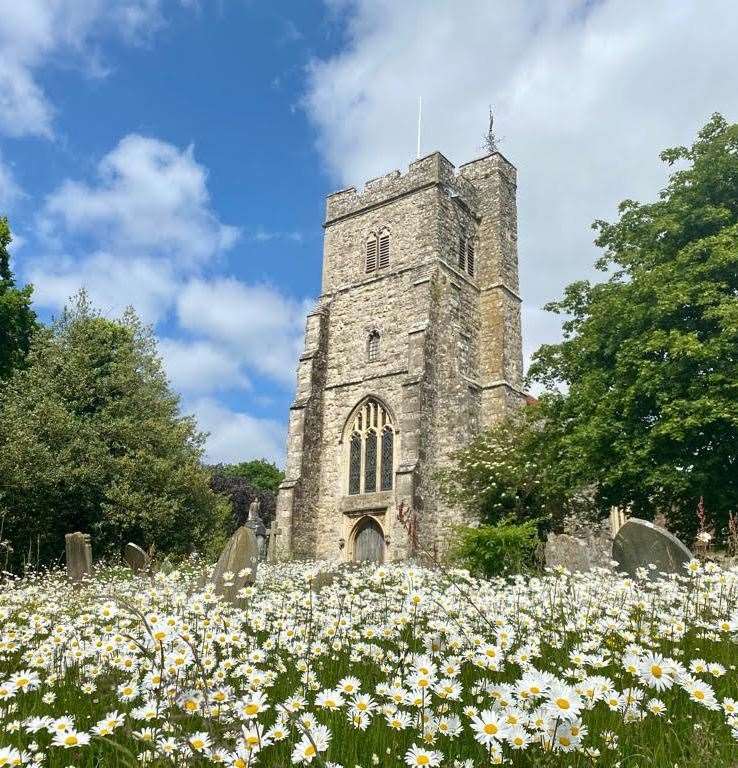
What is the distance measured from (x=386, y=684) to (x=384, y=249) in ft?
90.3

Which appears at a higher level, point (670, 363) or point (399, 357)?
point (399, 357)

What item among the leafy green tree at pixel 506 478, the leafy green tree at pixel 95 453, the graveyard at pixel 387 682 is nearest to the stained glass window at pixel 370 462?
the leafy green tree at pixel 506 478

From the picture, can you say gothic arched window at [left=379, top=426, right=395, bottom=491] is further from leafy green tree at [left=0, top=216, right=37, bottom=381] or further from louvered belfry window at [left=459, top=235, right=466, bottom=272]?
leafy green tree at [left=0, top=216, right=37, bottom=381]

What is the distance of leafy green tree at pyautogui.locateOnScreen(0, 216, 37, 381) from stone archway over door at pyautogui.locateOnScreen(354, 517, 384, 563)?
48.2 feet

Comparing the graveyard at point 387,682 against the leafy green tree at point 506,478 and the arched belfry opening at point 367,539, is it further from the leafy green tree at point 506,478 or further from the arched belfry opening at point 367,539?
the arched belfry opening at point 367,539

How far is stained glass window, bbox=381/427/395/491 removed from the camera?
84.7ft

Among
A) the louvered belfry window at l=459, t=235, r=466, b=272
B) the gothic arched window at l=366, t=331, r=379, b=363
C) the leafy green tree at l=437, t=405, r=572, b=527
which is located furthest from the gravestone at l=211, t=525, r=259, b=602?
the louvered belfry window at l=459, t=235, r=466, b=272

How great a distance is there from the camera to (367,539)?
25.4 m

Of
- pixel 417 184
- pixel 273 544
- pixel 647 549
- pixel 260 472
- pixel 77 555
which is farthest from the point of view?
pixel 260 472

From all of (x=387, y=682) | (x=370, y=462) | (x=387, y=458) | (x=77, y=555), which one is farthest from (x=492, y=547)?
(x=370, y=462)

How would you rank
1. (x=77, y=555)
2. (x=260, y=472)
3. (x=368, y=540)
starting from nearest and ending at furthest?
(x=77, y=555) → (x=368, y=540) → (x=260, y=472)

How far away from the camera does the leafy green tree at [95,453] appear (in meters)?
19.6

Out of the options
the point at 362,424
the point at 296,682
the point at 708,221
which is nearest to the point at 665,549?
the point at 296,682

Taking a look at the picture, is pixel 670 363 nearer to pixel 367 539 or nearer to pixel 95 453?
pixel 367 539
